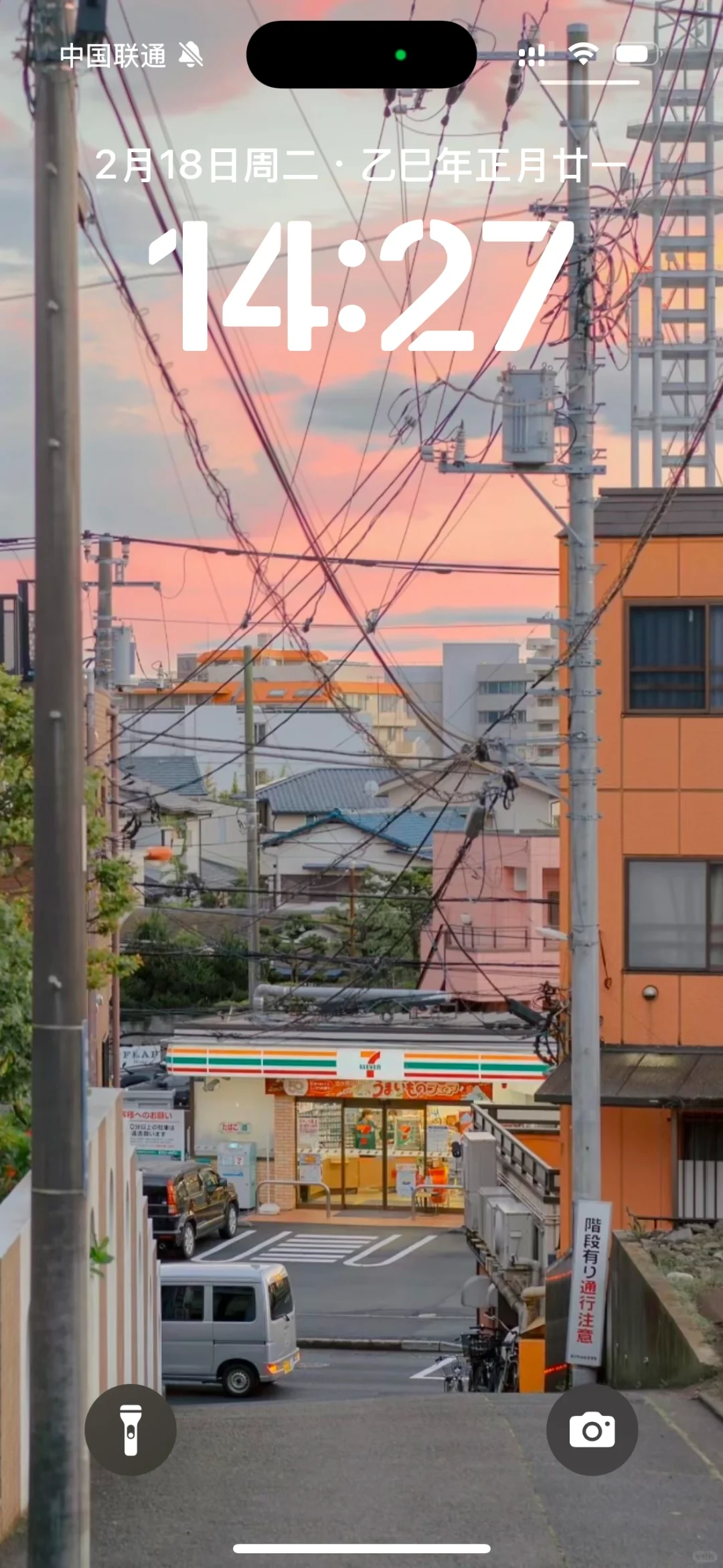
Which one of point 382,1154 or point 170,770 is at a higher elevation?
point 170,770

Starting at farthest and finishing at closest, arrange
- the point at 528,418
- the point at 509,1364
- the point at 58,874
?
the point at 509,1364, the point at 528,418, the point at 58,874

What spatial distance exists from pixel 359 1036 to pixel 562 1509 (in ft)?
96.0

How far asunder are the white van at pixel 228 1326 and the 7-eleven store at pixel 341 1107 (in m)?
13.5

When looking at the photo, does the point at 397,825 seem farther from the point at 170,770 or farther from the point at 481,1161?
the point at 481,1161

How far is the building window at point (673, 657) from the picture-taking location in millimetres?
16531

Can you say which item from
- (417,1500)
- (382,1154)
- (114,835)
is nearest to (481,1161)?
(114,835)

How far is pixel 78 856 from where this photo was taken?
3.75 metres

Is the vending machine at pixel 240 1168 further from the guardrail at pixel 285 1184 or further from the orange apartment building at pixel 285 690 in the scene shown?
the orange apartment building at pixel 285 690

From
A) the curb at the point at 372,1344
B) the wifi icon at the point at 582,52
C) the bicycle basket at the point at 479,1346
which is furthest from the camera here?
the curb at the point at 372,1344

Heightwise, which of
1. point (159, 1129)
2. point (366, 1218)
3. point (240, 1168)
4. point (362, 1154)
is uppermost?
point (159, 1129)

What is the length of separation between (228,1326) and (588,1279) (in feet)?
31.8

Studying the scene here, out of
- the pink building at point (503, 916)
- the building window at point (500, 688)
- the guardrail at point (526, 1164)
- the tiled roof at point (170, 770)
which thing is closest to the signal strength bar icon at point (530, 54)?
the guardrail at point (526, 1164)

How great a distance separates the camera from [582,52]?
454 cm

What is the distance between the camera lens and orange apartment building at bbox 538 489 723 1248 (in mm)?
16391
